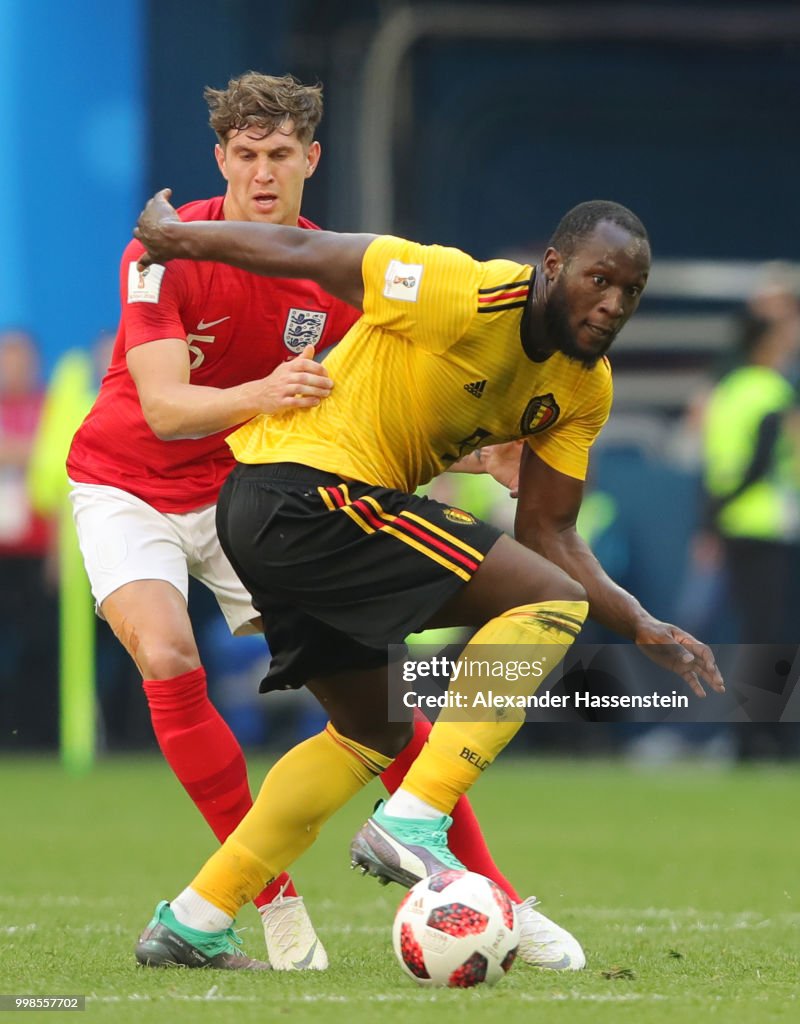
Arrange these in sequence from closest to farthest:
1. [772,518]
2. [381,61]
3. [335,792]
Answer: [335,792], [772,518], [381,61]

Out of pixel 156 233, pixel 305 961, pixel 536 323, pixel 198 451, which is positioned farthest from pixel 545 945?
pixel 156 233

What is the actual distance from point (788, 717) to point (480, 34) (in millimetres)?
4912

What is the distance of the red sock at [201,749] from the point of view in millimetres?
5191

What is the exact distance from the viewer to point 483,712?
4555mm

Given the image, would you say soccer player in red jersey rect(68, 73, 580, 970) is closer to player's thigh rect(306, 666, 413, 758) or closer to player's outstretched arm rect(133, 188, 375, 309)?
player's thigh rect(306, 666, 413, 758)

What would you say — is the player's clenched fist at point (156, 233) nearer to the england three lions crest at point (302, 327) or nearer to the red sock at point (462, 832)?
the england three lions crest at point (302, 327)

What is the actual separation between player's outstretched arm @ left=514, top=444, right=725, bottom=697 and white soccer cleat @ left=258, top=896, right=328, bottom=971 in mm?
1055

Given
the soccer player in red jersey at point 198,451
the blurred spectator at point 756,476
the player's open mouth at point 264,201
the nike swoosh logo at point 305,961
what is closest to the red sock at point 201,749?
the soccer player in red jersey at point 198,451

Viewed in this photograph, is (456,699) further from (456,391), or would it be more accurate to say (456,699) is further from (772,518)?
(772,518)

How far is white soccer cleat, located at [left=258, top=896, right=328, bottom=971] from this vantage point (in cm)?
498

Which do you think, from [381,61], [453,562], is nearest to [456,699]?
[453,562]

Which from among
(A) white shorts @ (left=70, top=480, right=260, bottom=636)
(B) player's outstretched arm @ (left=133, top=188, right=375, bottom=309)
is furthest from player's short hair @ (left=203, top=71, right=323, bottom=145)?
(A) white shorts @ (left=70, top=480, right=260, bottom=636)

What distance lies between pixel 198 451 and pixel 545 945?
1629 mm

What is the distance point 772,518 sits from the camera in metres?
11.5
